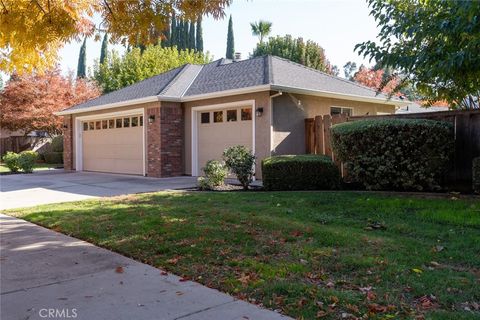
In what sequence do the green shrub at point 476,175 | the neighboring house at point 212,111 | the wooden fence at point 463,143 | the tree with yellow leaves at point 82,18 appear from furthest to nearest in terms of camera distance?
the neighboring house at point 212,111 → the wooden fence at point 463,143 → the green shrub at point 476,175 → the tree with yellow leaves at point 82,18

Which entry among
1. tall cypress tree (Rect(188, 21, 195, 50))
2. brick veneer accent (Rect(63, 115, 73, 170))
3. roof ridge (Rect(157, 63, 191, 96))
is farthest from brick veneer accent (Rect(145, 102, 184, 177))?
tall cypress tree (Rect(188, 21, 195, 50))

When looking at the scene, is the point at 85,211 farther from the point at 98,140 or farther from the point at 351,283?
the point at 98,140

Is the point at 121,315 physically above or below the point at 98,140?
below

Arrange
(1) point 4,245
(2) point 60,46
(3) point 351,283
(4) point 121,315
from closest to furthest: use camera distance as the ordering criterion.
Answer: (4) point 121,315 < (3) point 351,283 < (1) point 4,245 < (2) point 60,46

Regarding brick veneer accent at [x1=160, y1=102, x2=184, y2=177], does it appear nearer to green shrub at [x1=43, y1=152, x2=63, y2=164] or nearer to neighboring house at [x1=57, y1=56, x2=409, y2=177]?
neighboring house at [x1=57, y1=56, x2=409, y2=177]

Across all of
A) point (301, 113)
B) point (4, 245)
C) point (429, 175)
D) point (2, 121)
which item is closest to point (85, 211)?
point (4, 245)

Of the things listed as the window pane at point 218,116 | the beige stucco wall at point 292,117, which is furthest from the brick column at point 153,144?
the beige stucco wall at point 292,117

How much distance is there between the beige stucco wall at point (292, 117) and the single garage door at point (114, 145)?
601cm

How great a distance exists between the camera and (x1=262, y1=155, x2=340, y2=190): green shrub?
10391 mm

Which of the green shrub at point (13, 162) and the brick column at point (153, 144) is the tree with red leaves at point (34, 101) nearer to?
the green shrub at point (13, 162)

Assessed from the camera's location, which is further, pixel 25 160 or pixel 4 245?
pixel 25 160

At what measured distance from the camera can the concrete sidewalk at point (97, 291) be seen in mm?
3617

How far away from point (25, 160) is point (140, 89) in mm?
6316

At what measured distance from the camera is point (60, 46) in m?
7.61
